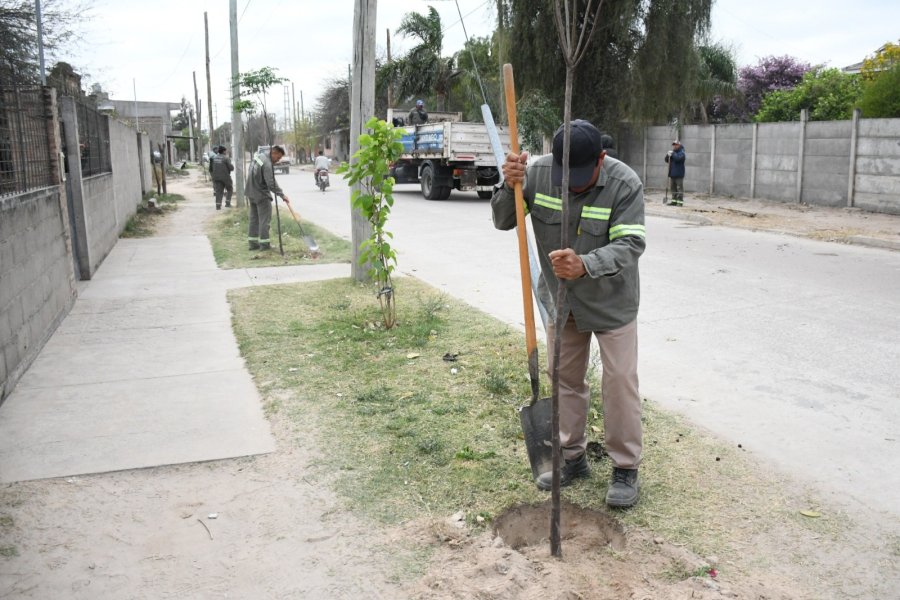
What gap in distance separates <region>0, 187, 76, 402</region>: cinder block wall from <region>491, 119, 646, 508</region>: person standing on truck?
12.4 ft

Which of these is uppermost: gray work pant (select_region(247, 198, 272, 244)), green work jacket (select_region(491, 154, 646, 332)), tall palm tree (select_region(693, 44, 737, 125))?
tall palm tree (select_region(693, 44, 737, 125))

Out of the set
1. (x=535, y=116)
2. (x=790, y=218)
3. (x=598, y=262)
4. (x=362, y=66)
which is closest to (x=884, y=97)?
(x=790, y=218)

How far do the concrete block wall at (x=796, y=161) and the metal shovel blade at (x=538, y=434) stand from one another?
14615 mm

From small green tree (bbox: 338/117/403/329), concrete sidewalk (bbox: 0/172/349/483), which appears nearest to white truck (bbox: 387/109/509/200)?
concrete sidewalk (bbox: 0/172/349/483)

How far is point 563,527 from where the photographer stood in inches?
→ 138

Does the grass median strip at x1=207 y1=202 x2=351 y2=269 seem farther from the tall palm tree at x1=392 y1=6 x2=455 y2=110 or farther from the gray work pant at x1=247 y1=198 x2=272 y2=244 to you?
the tall palm tree at x1=392 y1=6 x2=455 y2=110

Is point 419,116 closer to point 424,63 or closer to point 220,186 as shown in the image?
point 220,186

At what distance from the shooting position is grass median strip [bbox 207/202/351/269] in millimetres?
11430

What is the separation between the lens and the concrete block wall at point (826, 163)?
55.4 ft

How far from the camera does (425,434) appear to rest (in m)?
4.45

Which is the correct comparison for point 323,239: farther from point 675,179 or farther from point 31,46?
point 675,179

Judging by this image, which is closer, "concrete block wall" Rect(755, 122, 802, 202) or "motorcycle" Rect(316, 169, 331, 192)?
"concrete block wall" Rect(755, 122, 802, 202)

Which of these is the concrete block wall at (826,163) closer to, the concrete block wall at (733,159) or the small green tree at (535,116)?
the concrete block wall at (733,159)

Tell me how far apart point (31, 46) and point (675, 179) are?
1437 centimetres
